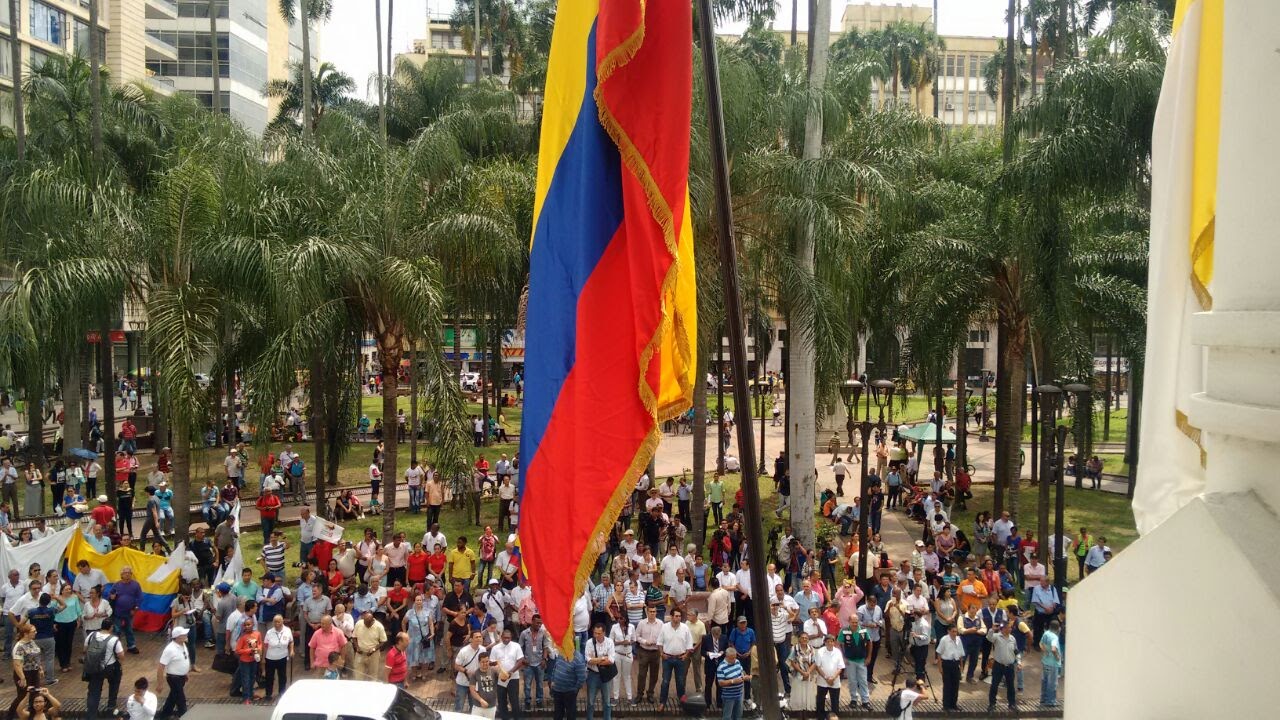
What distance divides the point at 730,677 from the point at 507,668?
258 cm

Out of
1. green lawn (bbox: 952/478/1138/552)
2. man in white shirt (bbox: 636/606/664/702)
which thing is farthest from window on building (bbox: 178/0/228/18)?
man in white shirt (bbox: 636/606/664/702)

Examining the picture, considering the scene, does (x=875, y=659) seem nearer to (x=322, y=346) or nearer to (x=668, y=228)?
(x=322, y=346)

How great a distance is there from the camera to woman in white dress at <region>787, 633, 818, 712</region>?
491 inches

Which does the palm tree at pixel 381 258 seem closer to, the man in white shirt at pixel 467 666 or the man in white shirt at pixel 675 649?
the man in white shirt at pixel 467 666

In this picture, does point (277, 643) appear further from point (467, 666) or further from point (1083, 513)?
point (1083, 513)

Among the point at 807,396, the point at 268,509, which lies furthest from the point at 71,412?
the point at 807,396

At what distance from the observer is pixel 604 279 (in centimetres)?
467

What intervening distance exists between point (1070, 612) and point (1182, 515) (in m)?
0.73

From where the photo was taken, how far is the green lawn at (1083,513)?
23141mm

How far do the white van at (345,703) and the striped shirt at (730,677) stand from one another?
137 inches

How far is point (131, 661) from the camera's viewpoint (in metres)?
14.5

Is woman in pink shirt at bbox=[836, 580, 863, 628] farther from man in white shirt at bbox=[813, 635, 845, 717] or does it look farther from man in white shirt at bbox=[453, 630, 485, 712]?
man in white shirt at bbox=[453, 630, 485, 712]

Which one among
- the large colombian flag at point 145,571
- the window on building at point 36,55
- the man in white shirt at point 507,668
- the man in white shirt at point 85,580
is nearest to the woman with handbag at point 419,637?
the man in white shirt at point 507,668

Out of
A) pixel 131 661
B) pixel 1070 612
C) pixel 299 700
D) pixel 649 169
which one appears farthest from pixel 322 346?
pixel 1070 612
